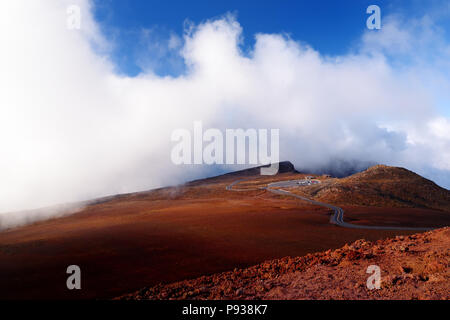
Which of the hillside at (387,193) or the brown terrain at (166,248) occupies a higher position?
the brown terrain at (166,248)

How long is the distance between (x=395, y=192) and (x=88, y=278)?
74784 mm

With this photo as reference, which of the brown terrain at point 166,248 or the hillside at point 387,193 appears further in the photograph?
the hillside at point 387,193

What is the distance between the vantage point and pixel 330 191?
63.4 meters

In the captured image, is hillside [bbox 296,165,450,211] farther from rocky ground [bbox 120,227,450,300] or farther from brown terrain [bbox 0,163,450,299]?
rocky ground [bbox 120,227,450,300]

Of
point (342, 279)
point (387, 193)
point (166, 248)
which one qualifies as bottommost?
point (387, 193)

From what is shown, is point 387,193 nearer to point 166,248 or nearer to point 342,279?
point 166,248

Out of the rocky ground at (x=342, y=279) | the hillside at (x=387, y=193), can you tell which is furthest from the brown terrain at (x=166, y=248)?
the hillside at (x=387, y=193)

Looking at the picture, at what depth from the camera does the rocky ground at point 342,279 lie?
9023 mm

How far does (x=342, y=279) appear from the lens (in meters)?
10.7

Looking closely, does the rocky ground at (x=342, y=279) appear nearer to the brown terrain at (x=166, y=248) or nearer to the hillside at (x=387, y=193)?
the brown terrain at (x=166, y=248)

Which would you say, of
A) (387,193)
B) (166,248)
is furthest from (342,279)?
(387,193)

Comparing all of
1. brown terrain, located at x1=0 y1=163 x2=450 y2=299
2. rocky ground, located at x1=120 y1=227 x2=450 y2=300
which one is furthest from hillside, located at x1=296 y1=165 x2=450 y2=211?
rocky ground, located at x1=120 y1=227 x2=450 y2=300

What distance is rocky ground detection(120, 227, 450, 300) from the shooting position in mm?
9023
